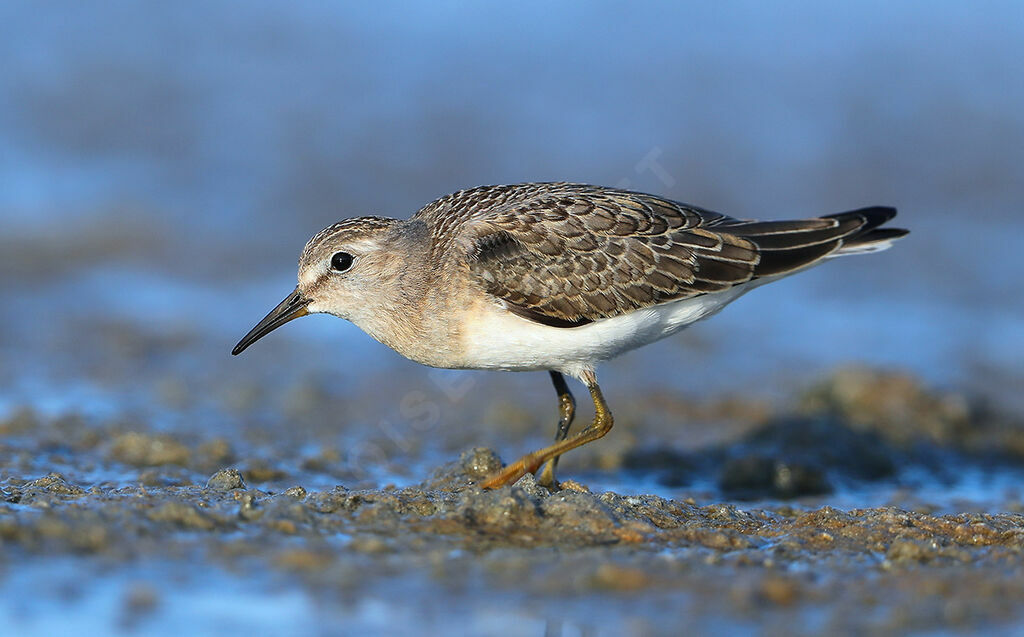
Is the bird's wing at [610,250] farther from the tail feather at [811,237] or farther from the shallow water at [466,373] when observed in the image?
the shallow water at [466,373]

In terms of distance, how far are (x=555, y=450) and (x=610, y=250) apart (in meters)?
1.22

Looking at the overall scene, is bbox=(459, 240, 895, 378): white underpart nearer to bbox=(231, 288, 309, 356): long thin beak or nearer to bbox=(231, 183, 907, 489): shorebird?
bbox=(231, 183, 907, 489): shorebird

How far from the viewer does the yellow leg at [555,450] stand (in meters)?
6.25

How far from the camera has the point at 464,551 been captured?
4.83m

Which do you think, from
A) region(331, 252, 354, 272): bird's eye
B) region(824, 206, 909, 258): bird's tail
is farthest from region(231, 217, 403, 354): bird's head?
region(824, 206, 909, 258): bird's tail

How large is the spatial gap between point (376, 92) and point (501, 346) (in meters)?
11.2

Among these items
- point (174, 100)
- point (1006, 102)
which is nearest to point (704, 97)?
point (1006, 102)

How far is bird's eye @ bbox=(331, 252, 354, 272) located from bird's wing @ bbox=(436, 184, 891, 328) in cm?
68

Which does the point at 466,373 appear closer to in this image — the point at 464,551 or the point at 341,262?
the point at 341,262

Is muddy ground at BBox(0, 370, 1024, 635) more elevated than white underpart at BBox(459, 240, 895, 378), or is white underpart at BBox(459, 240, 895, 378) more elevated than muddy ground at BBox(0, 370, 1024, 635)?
white underpart at BBox(459, 240, 895, 378)

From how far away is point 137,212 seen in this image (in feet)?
45.6

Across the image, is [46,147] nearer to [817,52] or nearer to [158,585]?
[817,52]

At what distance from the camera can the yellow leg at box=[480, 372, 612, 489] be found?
20.5 ft

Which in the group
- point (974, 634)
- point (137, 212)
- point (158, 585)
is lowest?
point (974, 634)
